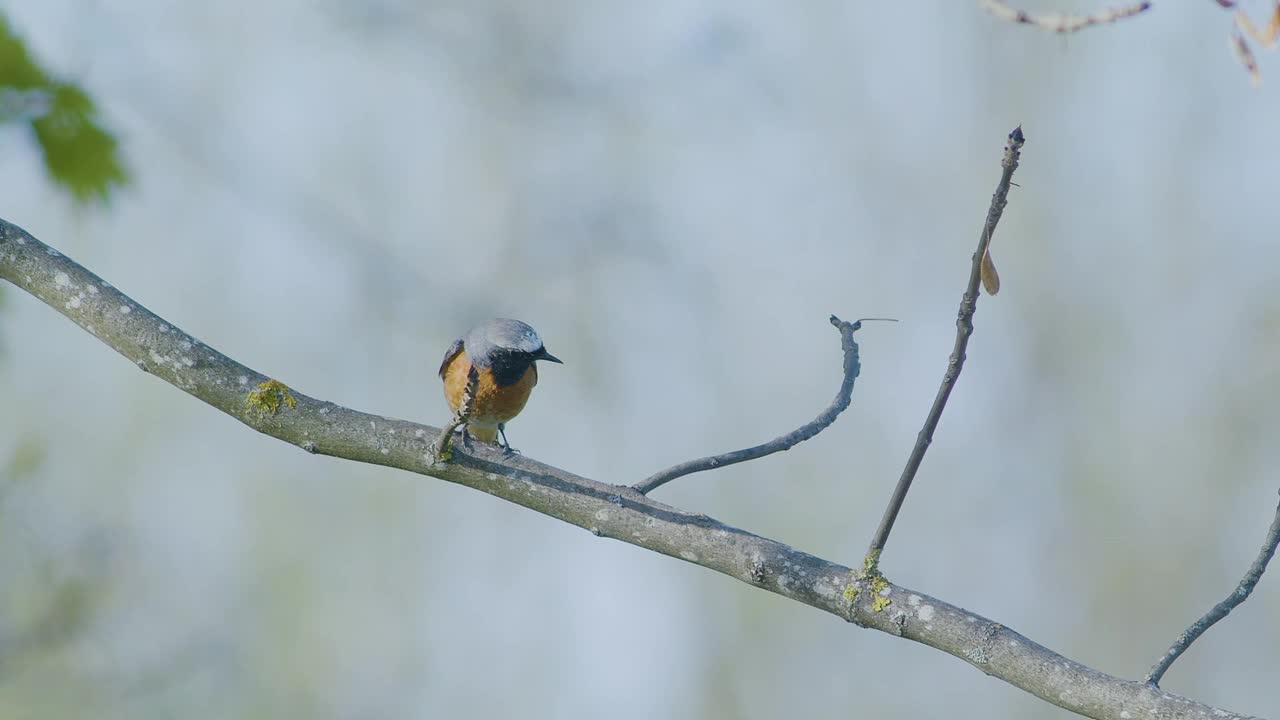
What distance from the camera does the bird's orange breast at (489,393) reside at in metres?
5.85

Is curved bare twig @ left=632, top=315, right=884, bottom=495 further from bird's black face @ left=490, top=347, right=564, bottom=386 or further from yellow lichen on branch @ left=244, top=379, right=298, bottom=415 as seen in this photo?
bird's black face @ left=490, top=347, right=564, bottom=386

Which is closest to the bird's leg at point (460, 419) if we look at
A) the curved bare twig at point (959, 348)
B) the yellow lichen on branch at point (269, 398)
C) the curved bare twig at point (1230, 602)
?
the yellow lichen on branch at point (269, 398)

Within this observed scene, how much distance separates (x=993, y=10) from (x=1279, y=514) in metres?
1.77

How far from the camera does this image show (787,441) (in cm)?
316

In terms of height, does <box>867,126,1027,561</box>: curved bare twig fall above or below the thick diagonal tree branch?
above

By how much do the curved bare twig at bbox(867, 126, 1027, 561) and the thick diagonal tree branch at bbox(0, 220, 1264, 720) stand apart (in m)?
0.17

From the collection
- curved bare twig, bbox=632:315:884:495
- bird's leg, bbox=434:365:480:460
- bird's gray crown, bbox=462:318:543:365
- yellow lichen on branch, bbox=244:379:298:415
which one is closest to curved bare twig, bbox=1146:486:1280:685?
curved bare twig, bbox=632:315:884:495

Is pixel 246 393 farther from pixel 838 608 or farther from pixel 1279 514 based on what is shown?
A: pixel 1279 514

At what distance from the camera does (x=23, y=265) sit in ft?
10.0

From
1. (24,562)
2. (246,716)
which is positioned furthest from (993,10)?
(246,716)

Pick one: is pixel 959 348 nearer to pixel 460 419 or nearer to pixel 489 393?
pixel 460 419

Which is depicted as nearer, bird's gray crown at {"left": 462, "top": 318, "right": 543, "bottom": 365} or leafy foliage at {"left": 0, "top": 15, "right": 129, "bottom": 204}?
leafy foliage at {"left": 0, "top": 15, "right": 129, "bottom": 204}

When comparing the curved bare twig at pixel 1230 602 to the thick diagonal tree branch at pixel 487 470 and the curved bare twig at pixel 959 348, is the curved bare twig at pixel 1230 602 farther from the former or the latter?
the curved bare twig at pixel 959 348

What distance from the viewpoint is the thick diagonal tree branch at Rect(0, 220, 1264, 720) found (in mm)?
2705
